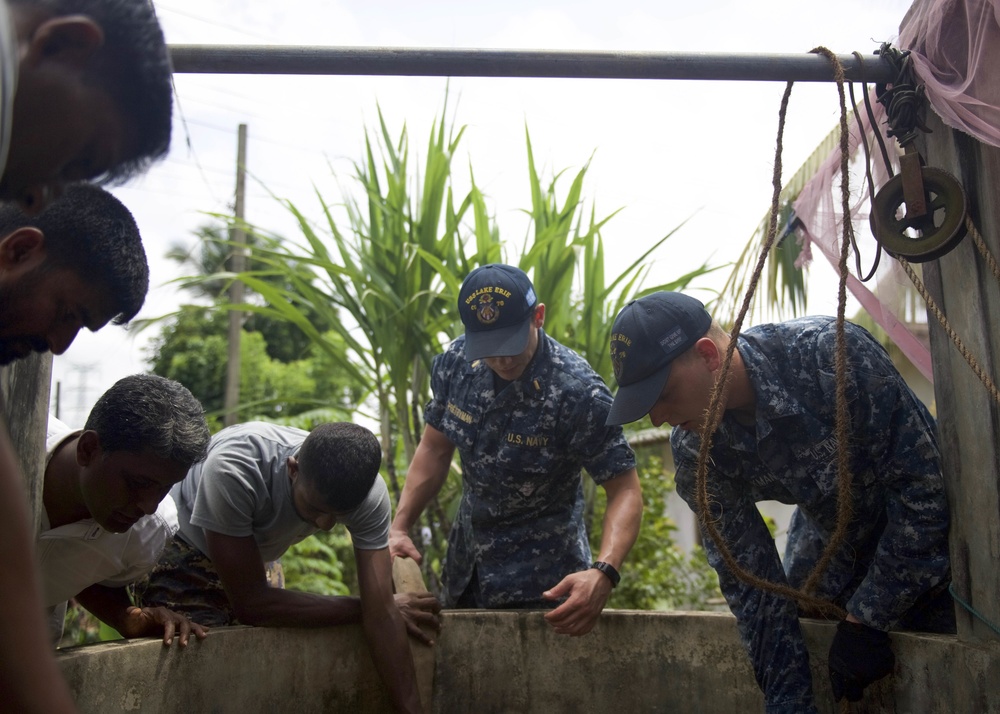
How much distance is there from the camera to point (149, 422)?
2.17m

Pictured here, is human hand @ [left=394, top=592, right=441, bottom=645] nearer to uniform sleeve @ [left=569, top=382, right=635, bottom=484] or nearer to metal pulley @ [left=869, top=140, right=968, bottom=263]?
uniform sleeve @ [left=569, top=382, right=635, bottom=484]

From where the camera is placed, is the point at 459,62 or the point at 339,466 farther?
the point at 339,466

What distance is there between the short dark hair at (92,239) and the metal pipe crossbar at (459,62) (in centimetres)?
51

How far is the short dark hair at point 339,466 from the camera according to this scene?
2.44 metres

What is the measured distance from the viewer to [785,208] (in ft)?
12.0

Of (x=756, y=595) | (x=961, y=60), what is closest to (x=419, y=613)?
(x=756, y=595)

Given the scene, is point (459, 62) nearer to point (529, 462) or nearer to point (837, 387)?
point (837, 387)

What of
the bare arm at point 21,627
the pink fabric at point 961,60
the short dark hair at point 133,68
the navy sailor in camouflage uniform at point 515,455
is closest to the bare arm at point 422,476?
the navy sailor in camouflage uniform at point 515,455

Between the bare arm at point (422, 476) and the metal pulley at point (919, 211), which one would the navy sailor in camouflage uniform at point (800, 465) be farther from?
the bare arm at point (422, 476)

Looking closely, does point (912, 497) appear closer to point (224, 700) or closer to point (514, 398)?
point (514, 398)

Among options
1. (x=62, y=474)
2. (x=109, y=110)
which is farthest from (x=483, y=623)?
(x=109, y=110)

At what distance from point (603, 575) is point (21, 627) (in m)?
1.99

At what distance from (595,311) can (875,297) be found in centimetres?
173

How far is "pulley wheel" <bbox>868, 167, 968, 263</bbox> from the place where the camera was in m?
2.04
